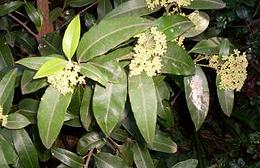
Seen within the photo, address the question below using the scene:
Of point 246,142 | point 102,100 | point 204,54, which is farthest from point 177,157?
point 102,100

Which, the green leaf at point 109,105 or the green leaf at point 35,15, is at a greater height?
the green leaf at point 35,15

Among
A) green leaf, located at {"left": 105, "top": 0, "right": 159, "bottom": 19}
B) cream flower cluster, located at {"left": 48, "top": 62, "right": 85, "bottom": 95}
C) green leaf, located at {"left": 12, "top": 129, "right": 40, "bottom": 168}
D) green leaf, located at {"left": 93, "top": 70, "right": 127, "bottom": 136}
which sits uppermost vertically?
green leaf, located at {"left": 105, "top": 0, "right": 159, "bottom": 19}

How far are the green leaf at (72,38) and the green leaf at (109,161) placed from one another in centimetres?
51

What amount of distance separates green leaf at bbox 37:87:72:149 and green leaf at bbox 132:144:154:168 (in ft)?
1.63

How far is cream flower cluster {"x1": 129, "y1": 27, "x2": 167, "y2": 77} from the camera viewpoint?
851 mm

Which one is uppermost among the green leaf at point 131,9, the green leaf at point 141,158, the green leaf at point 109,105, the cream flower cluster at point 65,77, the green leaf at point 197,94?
the green leaf at point 131,9

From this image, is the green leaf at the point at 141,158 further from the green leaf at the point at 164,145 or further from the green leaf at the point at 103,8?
the green leaf at the point at 103,8

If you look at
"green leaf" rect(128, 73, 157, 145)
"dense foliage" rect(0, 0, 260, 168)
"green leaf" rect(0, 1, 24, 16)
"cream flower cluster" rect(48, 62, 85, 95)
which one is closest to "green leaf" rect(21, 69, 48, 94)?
"dense foliage" rect(0, 0, 260, 168)

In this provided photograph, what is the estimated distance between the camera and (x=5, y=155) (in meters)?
1.14

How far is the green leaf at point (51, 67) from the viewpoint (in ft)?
2.61

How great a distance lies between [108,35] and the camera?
2.83 ft

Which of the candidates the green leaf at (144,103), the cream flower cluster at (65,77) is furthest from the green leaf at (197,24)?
the cream flower cluster at (65,77)

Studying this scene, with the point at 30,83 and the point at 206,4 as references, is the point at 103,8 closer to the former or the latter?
the point at 206,4

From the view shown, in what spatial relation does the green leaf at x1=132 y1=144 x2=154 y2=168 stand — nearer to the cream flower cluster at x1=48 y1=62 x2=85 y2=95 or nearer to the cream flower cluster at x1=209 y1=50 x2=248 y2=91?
the cream flower cluster at x1=209 y1=50 x2=248 y2=91
